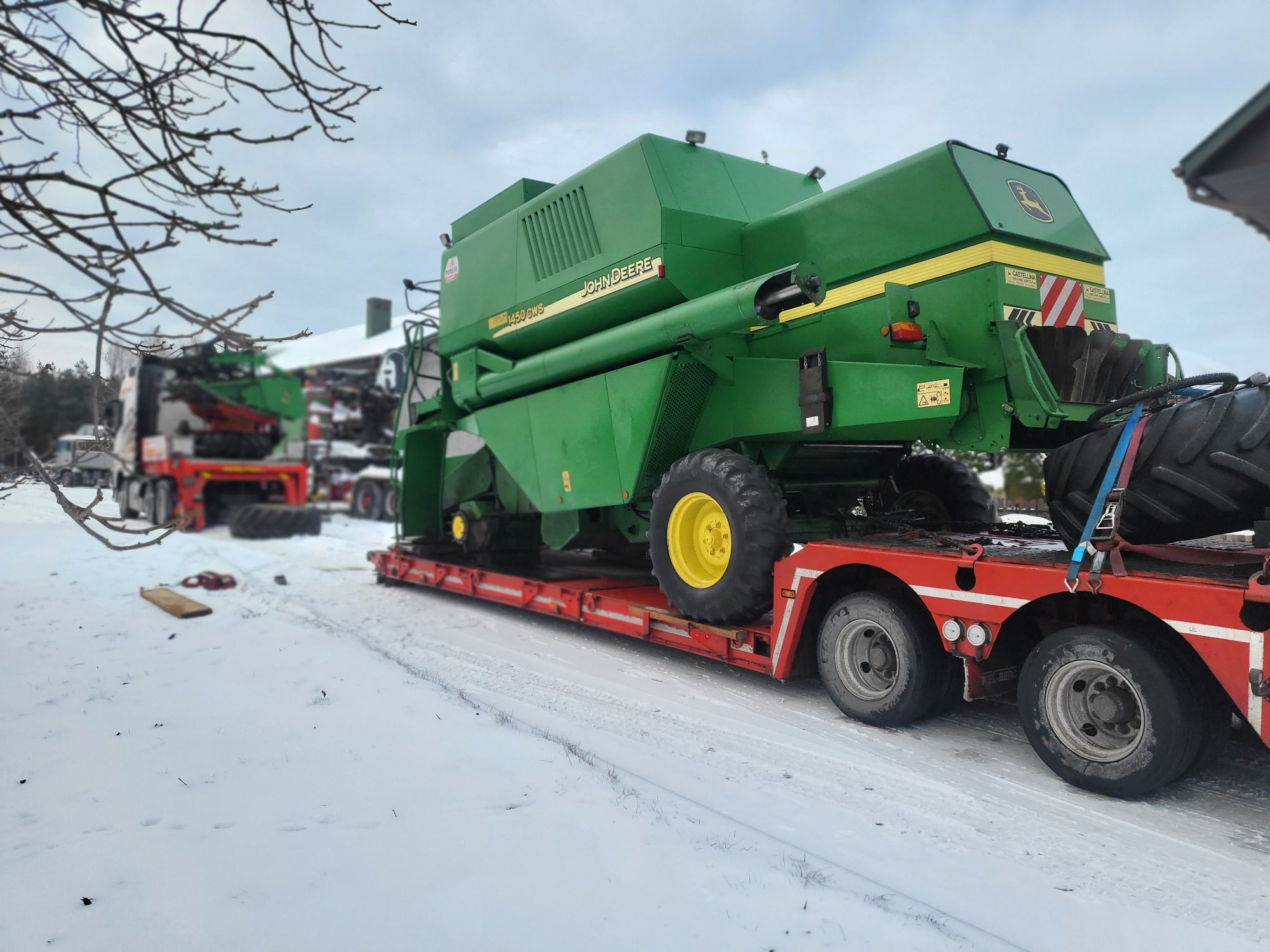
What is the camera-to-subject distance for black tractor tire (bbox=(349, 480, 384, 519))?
19.9 meters

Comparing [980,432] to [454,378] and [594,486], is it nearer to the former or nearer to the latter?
[594,486]

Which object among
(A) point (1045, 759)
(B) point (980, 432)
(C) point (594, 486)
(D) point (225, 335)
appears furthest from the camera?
(C) point (594, 486)

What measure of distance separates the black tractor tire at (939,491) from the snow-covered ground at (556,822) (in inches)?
80.3

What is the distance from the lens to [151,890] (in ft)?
8.39

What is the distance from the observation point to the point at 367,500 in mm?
20047

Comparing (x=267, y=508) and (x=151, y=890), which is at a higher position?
(x=267, y=508)

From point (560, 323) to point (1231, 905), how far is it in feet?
18.5

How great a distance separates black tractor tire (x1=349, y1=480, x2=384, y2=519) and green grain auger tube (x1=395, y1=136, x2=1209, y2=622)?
12534 mm

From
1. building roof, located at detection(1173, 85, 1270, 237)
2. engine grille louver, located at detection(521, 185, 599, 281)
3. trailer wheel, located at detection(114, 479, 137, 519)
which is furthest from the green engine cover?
trailer wheel, located at detection(114, 479, 137, 519)

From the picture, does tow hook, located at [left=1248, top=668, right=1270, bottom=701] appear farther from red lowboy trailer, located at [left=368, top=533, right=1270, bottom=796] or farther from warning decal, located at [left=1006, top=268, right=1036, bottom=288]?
warning decal, located at [left=1006, top=268, right=1036, bottom=288]

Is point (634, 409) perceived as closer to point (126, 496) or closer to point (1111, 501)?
point (1111, 501)

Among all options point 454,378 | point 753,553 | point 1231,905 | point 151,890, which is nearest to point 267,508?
point 454,378

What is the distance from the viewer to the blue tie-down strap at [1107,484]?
3545 millimetres

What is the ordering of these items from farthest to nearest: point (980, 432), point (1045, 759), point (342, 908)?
point (980, 432)
point (1045, 759)
point (342, 908)
